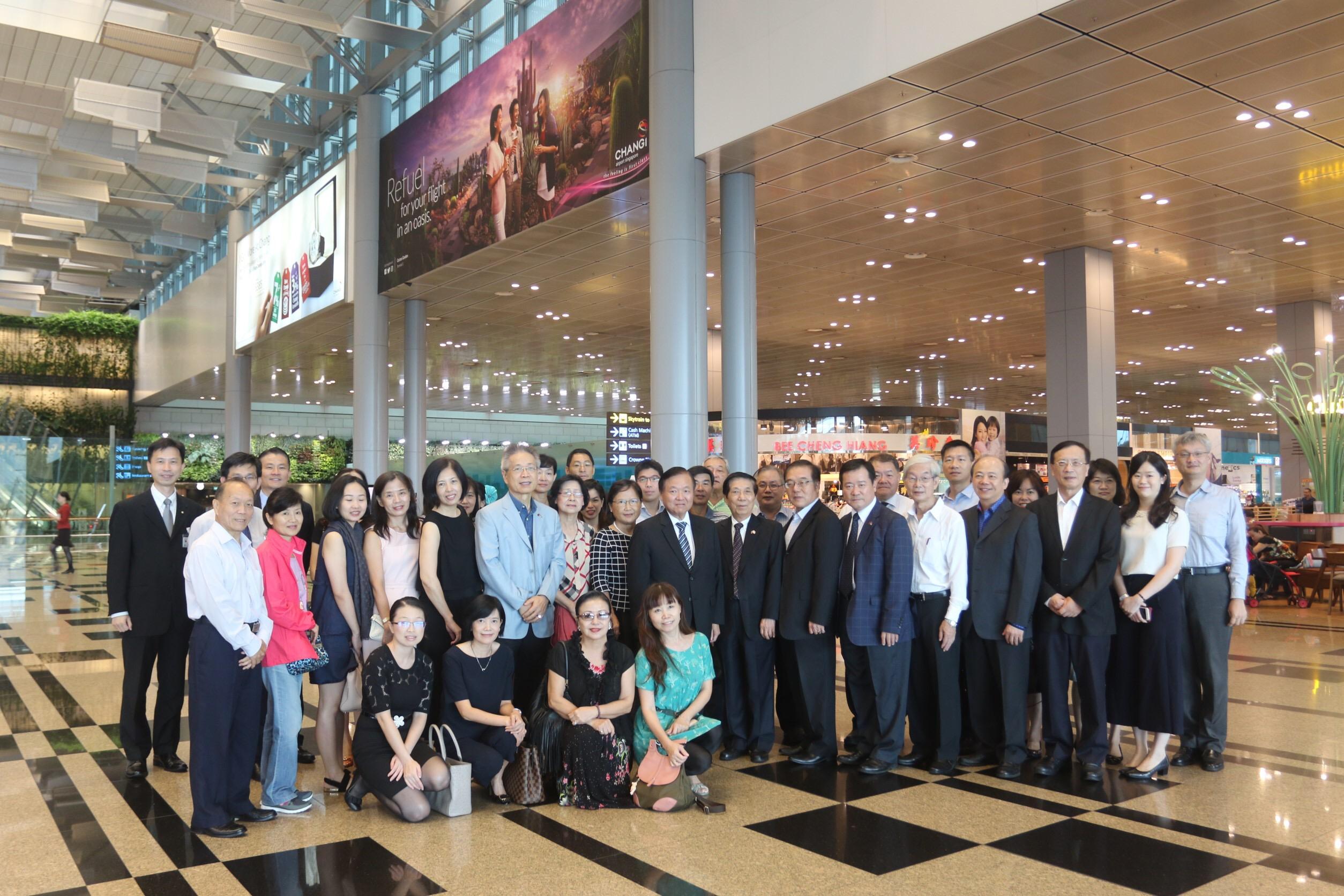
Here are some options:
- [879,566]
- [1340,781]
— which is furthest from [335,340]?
[1340,781]

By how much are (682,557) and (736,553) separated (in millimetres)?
440

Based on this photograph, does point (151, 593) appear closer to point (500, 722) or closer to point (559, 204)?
point (500, 722)

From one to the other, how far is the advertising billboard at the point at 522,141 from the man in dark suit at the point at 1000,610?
596cm

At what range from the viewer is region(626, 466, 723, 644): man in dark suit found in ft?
15.7

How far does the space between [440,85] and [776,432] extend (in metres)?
11.5

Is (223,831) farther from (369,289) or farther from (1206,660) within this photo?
(369,289)

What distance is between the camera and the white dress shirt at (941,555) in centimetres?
472

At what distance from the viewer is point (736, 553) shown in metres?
5.17

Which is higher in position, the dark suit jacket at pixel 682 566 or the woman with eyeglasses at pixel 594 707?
the dark suit jacket at pixel 682 566

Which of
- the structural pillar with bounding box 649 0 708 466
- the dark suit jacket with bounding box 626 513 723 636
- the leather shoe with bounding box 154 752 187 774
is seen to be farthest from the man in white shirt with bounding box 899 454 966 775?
the structural pillar with bounding box 649 0 708 466

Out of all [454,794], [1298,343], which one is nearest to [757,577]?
[454,794]

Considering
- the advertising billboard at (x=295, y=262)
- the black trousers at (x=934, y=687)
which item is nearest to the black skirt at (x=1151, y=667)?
the black trousers at (x=934, y=687)

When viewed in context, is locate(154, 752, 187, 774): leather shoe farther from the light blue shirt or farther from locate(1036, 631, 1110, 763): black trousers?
the light blue shirt

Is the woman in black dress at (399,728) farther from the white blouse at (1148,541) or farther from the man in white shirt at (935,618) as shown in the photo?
the white blouse at (1148,541)
